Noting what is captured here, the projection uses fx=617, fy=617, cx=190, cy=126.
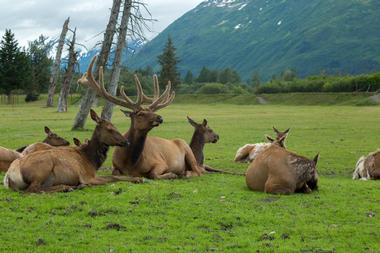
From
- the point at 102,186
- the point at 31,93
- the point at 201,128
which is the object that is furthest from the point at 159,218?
the point at 31,93

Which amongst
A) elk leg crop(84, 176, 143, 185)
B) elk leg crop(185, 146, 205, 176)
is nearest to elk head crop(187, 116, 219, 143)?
elk leg crop(185, 146, 205, 176)

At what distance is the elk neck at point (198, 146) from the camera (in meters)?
17.0

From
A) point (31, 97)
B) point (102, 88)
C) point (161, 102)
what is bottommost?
point (31, 97)

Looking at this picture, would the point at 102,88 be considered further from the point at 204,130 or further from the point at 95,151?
the point at 204,130

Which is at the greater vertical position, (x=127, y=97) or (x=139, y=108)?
(x=127, y=97)

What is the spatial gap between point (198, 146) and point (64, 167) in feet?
20.0

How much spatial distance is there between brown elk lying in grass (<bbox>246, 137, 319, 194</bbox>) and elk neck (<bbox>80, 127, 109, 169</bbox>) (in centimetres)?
312

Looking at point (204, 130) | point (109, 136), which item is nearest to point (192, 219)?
point (109, 136)

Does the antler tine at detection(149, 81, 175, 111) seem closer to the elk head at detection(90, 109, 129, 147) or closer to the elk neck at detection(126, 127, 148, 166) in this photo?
the elk neck at detection(126, 127, 148, 166)

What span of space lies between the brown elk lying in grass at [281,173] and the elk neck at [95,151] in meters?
Answer: 3.12

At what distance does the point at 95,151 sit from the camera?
1305 cm

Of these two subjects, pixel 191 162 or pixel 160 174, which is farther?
pixel 191 162

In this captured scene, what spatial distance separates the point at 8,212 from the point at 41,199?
3.37ft

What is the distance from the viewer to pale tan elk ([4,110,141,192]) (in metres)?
11.3
